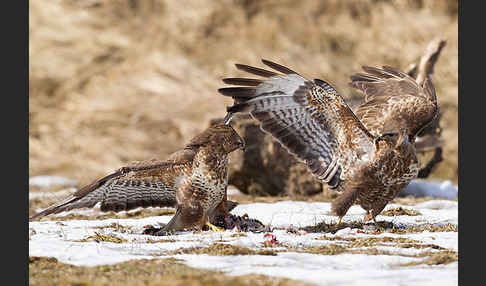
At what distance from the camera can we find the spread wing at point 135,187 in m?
6.45

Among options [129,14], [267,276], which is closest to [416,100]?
[267,276]

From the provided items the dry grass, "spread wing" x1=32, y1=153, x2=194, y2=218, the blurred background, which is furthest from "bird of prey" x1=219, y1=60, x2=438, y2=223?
the blurred background

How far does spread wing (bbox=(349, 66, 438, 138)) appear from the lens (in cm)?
686

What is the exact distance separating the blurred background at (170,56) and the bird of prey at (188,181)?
849 centimetres

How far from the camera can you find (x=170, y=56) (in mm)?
18672

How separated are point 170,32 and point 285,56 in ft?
12.9

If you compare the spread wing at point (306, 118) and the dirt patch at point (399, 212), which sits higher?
the spread wing at point (306, 118)

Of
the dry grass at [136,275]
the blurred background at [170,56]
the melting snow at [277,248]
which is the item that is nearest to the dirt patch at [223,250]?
the melting snow at [277,248]

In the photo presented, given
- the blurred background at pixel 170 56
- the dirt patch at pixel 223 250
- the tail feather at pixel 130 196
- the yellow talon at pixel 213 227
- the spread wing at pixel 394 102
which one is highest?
the blurred background at pixel 170 56

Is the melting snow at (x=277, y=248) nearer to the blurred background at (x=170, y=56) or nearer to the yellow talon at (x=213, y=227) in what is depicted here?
the yellow talon at (x=213, y=227)

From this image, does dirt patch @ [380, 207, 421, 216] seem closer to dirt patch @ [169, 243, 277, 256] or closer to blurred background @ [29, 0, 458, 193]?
dirt patch @ [169, 243, 277, 256]

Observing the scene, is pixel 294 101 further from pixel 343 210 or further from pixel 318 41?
pixel 318 41

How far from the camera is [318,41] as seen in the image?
773 inches

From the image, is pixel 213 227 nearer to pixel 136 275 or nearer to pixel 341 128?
pixel 341 128
